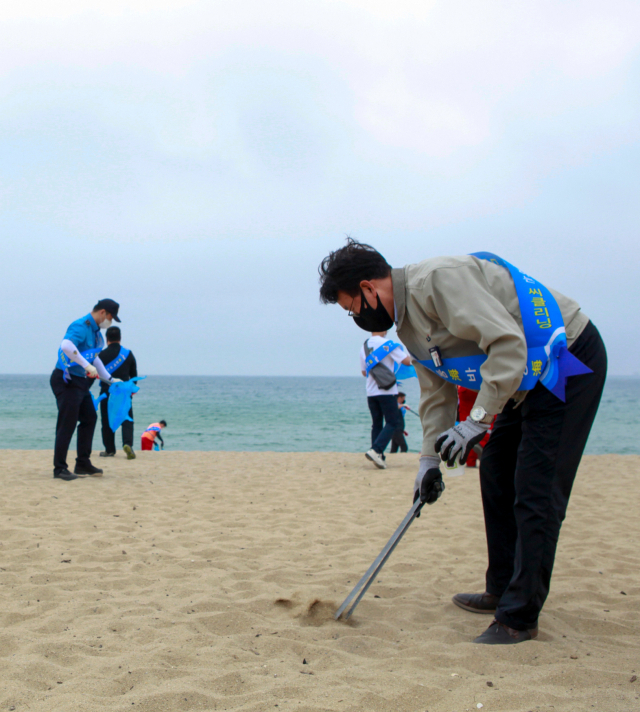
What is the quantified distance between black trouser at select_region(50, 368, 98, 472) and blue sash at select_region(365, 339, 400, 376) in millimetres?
3340

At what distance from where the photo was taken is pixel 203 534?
4.21 metres

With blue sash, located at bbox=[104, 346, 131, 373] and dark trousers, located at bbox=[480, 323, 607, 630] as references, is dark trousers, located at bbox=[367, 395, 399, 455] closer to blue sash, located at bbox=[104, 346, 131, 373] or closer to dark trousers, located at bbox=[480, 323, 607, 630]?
blue sash, located at bbox=[104, 346, 131, 373]

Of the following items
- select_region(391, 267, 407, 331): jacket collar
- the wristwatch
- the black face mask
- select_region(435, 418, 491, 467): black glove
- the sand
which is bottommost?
the sand

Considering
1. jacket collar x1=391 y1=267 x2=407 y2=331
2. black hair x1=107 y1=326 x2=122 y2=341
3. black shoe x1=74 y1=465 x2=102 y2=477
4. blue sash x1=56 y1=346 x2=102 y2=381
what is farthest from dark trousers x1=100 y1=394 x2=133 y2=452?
jacket collar x1=391 y1=267 x2=407 y2=331

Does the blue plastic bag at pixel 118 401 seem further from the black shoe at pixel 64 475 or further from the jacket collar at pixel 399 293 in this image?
the jacket collar at pixel 399 293

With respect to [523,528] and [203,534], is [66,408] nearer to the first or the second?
[203,534]

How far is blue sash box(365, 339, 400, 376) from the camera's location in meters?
7.55

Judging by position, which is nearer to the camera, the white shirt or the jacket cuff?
the jacket cuff

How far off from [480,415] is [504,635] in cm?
90

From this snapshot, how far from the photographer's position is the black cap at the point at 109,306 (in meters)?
6.20

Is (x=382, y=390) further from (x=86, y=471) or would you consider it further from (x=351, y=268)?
(x=351, y=268)

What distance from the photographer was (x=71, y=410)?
20.1 feet

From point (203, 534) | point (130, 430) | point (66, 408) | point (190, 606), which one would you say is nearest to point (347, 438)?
point (130, 430)

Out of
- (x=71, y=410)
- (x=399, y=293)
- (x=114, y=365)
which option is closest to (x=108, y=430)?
(x=114, y=365)
